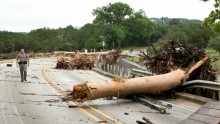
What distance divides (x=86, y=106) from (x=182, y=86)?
4.09 m

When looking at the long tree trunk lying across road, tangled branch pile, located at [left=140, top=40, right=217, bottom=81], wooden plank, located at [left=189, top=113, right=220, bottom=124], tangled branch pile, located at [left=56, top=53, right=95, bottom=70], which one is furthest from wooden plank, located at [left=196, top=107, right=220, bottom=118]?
tangled branch pile, located at [left=56, top=53, right=95, bottom=70]

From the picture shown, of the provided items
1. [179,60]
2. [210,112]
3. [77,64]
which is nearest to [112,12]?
[77,64]

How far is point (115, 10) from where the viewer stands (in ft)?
445

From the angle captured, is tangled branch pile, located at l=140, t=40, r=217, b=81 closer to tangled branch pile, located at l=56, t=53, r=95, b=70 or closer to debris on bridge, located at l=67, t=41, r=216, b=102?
debris on bridge, located at l=67, t=41, r=216, b=102

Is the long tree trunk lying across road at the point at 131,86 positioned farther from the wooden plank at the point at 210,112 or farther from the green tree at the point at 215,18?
the wooden plank at the point at 210,112

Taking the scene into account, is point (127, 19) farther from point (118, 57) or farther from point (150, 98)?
point (150, 98)

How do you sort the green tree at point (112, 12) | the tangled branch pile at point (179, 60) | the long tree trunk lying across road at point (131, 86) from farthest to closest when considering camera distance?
the green tree at point (112, 12), the tangled branch pile at point (179, 60), the long tree trunk lying across road at point (131, 86)

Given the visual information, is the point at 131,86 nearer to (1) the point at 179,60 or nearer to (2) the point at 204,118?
(1) the point at 179,60

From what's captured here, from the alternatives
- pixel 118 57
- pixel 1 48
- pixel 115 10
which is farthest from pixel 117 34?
pixel 118 57

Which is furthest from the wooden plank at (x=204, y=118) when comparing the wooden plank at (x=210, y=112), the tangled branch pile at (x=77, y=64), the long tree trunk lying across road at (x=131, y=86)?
the tangled branch pile at (x=77, y=64)

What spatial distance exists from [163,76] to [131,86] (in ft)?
5.33

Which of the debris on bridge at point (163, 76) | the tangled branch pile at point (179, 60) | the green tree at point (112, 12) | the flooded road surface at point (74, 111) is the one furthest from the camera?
the green tree at point (112, 12)

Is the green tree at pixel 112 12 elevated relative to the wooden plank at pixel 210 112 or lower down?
elevated

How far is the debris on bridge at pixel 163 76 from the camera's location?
12.7m
